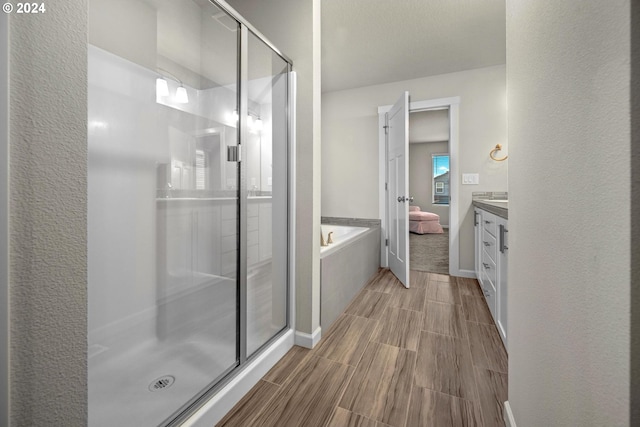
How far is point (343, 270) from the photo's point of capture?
235cm

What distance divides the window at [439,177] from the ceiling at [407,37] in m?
5.26

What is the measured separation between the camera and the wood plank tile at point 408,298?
2459 mm

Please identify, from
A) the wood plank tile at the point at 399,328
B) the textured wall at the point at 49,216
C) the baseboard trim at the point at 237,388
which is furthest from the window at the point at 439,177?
the textured wall at the point at 49,216

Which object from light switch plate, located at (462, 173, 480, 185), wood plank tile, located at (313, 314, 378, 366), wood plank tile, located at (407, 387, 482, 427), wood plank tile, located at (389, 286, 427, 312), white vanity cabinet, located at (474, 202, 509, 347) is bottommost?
wood plank tile, located at (407, 387, 482, 427)

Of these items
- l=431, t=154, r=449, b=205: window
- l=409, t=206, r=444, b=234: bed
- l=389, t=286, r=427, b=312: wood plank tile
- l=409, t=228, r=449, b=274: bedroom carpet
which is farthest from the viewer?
l=431, t=154, r=449, b=205: window

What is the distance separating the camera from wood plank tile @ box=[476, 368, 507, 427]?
122cm

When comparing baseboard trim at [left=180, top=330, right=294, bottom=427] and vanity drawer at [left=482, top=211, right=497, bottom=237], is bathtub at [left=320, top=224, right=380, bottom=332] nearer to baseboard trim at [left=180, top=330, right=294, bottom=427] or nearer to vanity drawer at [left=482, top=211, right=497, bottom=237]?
baseboard trim at [left=180, top=330, right=294, bottom=427]

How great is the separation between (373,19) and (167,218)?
2.24m

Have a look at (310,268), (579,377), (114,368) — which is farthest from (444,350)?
(114,368)

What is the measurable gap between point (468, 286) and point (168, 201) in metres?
2.89

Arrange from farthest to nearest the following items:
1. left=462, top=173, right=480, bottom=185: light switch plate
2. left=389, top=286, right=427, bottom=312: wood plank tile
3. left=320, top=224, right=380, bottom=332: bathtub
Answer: left=462, top=173, right=480, bottom=185: light switch plate < left=389, top=286, right=427, bottom=312: wood plank tile < left=320, top=224, right=380, bottom=332: bathtub

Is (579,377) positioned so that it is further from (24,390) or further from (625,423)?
(24,390)

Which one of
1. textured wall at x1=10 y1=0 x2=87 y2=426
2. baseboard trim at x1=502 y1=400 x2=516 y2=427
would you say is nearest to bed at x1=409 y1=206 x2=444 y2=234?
baseboard trim at x1=502 y1=400 x2=516 y2=427

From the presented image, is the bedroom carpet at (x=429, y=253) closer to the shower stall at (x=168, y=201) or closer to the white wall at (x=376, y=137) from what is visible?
the white wall at (x=376, y=137)
